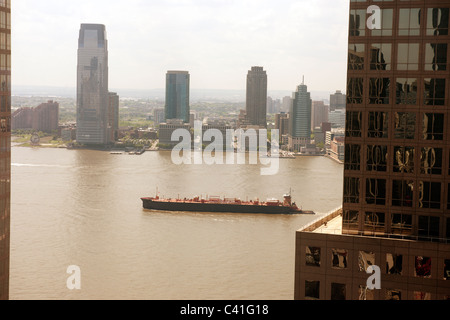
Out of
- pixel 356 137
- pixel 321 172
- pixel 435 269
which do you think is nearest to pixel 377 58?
pixel 356 137

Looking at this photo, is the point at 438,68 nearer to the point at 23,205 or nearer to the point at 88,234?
the point at 88,234

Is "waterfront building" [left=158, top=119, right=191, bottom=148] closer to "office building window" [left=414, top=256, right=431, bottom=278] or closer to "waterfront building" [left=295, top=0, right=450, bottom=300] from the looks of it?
"waterfront building" [left=295, top=0, right=450, bottom=300]

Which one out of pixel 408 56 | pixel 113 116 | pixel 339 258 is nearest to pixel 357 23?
pixel 408 56

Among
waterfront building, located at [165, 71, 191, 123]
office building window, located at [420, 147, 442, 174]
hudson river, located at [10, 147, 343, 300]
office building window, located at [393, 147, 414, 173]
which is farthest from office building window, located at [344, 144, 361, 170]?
waterfront building, located at [165, 71, 191, 123]

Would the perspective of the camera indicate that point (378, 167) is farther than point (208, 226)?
No

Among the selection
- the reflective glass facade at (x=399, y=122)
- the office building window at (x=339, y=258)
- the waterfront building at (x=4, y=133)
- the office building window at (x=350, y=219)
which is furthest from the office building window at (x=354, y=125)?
A: the waterfront building at (x=4, y=133)

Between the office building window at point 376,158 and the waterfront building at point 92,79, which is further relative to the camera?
the waterfront building at point 92,79

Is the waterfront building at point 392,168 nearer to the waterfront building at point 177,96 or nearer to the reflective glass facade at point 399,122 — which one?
the reflective glass facade at point 399,122
